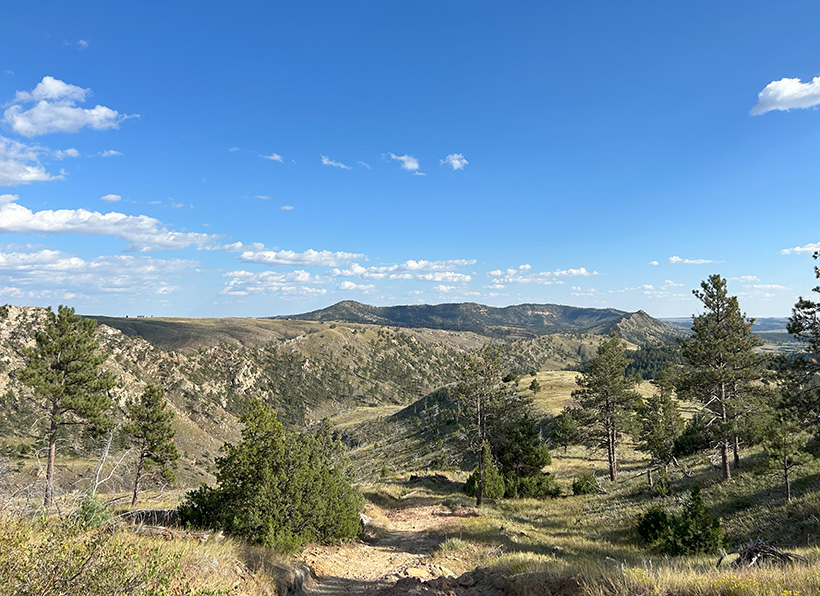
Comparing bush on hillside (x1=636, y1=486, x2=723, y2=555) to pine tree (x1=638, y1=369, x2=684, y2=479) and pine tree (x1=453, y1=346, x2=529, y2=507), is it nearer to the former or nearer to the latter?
pine tree (x1=638, y1=369, x2=684, y2=479)

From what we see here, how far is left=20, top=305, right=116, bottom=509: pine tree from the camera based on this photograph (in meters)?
25.4

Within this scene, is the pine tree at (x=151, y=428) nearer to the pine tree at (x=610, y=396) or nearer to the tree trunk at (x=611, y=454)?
the pine tree at (x=610, y=396)

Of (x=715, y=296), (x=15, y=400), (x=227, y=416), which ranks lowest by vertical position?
(x=227, y=416)

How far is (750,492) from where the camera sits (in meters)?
19.3

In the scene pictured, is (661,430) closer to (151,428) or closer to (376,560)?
(376,560)

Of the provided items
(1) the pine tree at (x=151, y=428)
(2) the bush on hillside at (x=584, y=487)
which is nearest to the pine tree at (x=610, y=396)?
(2) the bush on hillside at (x=584, y=487)

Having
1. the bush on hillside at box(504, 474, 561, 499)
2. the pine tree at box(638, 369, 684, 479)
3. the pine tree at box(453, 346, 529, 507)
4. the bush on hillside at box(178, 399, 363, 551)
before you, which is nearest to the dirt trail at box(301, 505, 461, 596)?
the bush on hillside at box(178, 399, 363, 551)

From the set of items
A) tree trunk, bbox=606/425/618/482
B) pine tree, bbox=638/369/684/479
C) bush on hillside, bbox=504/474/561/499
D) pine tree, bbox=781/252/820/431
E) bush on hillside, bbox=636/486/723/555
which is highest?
pine tree, bbox=781/252/820/431

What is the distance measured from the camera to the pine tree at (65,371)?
25.4 m

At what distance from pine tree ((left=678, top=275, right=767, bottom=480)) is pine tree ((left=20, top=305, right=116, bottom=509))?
118 ft

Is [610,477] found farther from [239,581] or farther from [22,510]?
[22,510]

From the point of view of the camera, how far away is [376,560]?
14.9m

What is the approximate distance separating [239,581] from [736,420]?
2352 centimetres

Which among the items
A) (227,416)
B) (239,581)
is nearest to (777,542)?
(239,581)
